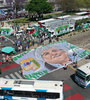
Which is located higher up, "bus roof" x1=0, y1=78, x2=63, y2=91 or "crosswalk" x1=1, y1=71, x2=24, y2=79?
"bus roof" x1=0, y1=78, x2=63, y2=91

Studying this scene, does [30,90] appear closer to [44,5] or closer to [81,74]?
[81,74]

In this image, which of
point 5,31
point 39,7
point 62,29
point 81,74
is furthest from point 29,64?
point 39,7

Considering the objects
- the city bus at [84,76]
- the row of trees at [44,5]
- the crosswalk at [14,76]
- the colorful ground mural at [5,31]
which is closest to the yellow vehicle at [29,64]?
the crosswalk at [14,76]

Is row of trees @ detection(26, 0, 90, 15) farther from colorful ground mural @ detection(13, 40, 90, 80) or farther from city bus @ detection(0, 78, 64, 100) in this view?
city bus @ detection(0, 78, 64, 100)

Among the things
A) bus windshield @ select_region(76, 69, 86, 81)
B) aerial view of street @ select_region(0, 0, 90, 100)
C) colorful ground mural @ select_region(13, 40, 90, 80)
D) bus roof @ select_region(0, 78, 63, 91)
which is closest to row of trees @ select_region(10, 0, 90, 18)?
aerial view of street @ select_region(0, 0, 90, 100)

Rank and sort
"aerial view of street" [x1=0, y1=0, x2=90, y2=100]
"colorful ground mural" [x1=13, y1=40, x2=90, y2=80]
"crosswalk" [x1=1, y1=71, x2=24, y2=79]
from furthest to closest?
"colorful ground mural" [x1=13, y1=40, x2=90, y2=80] < "crosswalk" [x1=1, y1=71, x2=24, y2=79] < "aerial view of street" [x1=0, y1=0, x2=90, y2=100]

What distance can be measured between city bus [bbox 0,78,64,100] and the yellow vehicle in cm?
858

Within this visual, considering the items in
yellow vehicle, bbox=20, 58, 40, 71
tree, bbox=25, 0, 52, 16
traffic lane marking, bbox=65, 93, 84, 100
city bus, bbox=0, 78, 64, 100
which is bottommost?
traffic lane marking, bbox=65, 93, 84, 100

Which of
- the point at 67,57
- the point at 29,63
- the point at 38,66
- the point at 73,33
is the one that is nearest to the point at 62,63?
the point at 67,57

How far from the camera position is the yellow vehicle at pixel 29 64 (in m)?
26.6

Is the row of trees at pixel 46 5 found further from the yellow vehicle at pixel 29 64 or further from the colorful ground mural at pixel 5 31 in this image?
the yellow vehicle at pixel 29 64

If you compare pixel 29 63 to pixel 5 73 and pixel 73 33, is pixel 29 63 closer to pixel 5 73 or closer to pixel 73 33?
pixel 5 73

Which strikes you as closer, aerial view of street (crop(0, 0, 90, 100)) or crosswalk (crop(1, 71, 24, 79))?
aerial view of street (crop(0, 0, 90, 100))

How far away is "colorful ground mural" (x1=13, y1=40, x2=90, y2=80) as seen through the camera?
2581 cm
